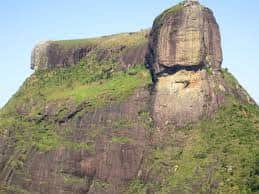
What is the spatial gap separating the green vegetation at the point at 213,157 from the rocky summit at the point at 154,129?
0.10m

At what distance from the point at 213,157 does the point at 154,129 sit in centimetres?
901

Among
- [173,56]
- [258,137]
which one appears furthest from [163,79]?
[258,137]

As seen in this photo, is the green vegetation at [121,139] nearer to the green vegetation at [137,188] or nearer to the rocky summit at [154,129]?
the rocky summit at [154,129]

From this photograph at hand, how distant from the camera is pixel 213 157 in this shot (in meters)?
65.7

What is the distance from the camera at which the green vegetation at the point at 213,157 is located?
6244cm

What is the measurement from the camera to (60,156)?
76688 mm

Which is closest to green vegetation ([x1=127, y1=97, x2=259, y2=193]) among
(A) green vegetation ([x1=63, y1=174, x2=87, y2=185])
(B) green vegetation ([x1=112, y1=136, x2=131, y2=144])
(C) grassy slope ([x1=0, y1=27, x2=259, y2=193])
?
(C) grassy slope ([x1=0, y1=27, x2=259, y2=193])

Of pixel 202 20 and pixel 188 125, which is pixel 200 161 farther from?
pixel 202 20

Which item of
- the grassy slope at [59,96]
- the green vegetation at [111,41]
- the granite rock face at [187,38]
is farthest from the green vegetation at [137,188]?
the green vegetation at [111,41]

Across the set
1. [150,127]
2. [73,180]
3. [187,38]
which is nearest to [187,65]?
[187,38]

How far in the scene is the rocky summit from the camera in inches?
2611

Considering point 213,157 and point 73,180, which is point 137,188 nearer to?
point 73,180

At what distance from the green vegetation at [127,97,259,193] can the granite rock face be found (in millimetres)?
5424

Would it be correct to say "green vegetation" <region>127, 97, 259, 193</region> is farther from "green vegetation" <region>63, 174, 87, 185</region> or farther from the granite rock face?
"green vegetation" <region>63, 174, 87, 185</region>
